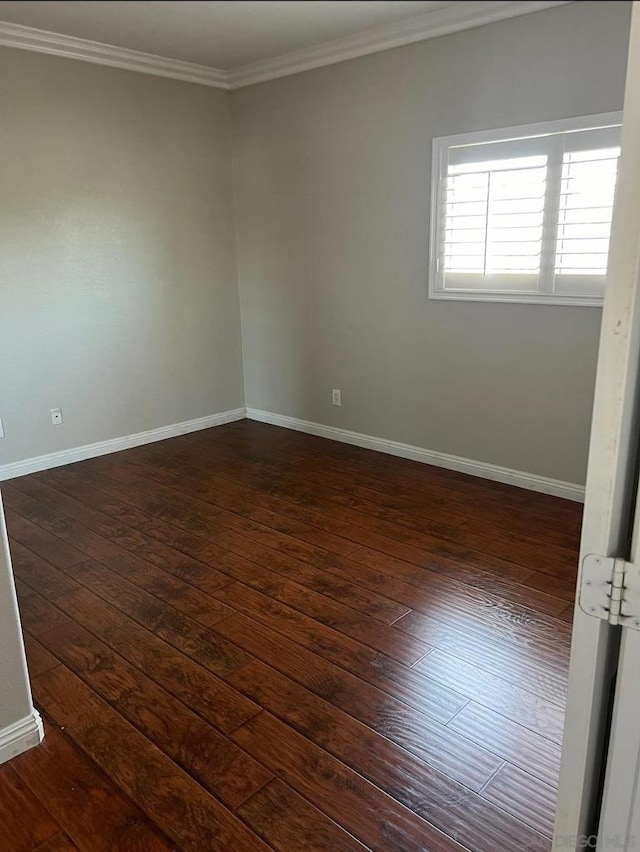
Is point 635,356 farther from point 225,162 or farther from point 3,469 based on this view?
point 225,162

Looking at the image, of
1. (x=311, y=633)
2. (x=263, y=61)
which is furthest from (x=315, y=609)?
(x=263, y=61)

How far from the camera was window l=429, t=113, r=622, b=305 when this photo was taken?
3033mm

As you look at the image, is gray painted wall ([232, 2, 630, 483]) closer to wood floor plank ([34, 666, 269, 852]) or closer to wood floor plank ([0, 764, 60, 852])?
wood floor plank ([34, 666, 269, 852])

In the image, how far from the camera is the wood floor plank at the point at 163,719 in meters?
1.72

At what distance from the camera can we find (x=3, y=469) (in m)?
3.91

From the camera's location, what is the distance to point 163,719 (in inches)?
76.3

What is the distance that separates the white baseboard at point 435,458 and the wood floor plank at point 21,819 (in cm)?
284

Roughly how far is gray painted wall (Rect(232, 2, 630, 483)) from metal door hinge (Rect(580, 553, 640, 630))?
7.73 ft

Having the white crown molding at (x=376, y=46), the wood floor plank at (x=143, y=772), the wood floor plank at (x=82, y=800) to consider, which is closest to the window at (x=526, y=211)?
the white crown molding at (x=376, y=46)

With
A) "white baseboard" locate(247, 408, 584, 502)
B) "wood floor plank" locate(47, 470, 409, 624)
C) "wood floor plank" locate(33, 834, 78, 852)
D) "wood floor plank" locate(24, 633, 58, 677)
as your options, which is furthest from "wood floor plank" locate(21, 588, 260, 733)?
"white baseboard" locate(247, 408, 584, 502)

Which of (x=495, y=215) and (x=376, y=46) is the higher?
(x=376, y=46)

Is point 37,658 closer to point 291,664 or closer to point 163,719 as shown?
point 163,719

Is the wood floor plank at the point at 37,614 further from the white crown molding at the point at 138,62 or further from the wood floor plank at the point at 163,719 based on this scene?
the white crown molding at the point at 138,62

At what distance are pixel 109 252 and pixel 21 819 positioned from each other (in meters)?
3.38
